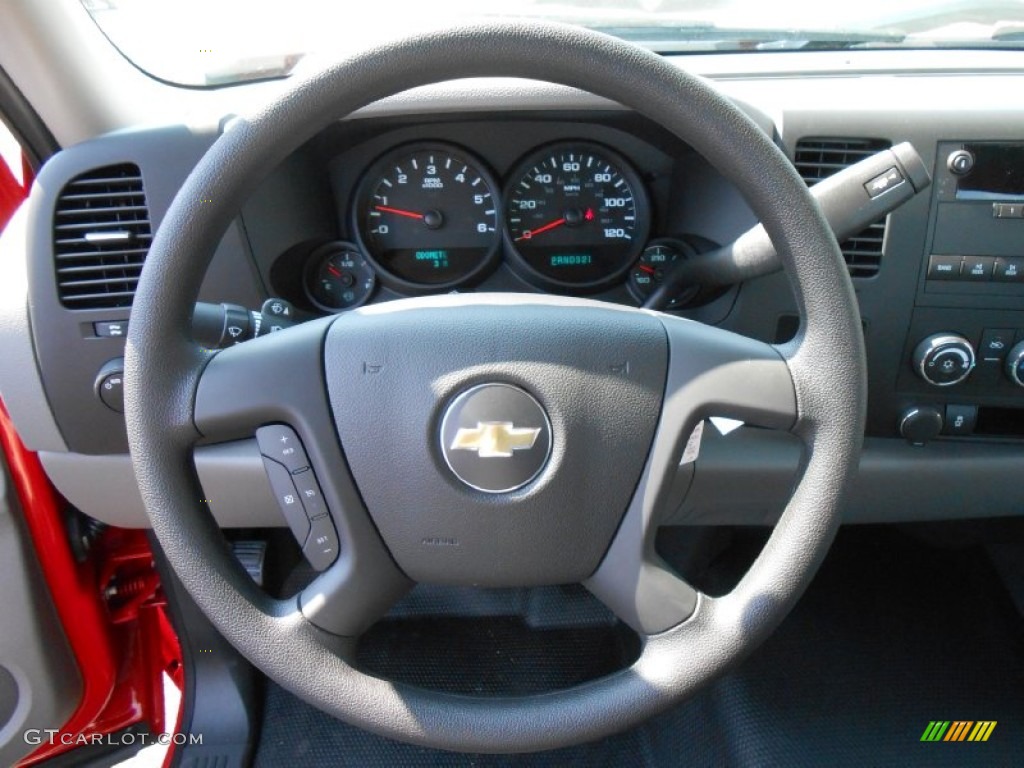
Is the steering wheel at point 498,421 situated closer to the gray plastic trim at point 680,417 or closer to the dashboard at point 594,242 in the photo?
the gray plastic trim at point 680,417

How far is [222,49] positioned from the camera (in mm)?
1427

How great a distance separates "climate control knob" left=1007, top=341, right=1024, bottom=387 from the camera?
4.11ft

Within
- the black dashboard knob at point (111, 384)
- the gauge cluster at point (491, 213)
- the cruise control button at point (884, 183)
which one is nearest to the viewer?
the cruise control button at point (884, 183)

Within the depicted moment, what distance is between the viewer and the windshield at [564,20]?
140 cm

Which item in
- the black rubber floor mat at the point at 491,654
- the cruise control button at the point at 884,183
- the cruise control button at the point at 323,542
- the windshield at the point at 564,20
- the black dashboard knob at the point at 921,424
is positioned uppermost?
the windshield at the point at 564,20

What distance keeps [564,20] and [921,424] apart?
34.1 inches

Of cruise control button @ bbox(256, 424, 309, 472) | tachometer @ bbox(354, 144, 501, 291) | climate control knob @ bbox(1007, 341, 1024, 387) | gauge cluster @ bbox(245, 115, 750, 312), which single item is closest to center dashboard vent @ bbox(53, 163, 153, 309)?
gauge cluster @ bbox(245, 115, 750, 312)

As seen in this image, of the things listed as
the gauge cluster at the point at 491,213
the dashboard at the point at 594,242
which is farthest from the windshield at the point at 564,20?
the gauge cluster at the point at 491,213

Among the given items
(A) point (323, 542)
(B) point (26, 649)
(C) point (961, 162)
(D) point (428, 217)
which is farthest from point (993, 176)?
(B) point (26, 649)

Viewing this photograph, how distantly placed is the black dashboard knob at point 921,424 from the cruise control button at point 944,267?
196 mm

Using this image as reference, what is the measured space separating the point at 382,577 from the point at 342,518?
8 cm

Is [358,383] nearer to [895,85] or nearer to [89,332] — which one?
[89,332]

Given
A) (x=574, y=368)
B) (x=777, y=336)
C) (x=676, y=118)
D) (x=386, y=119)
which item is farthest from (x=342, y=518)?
(x=777, y=336)

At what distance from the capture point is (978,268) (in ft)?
4.02
